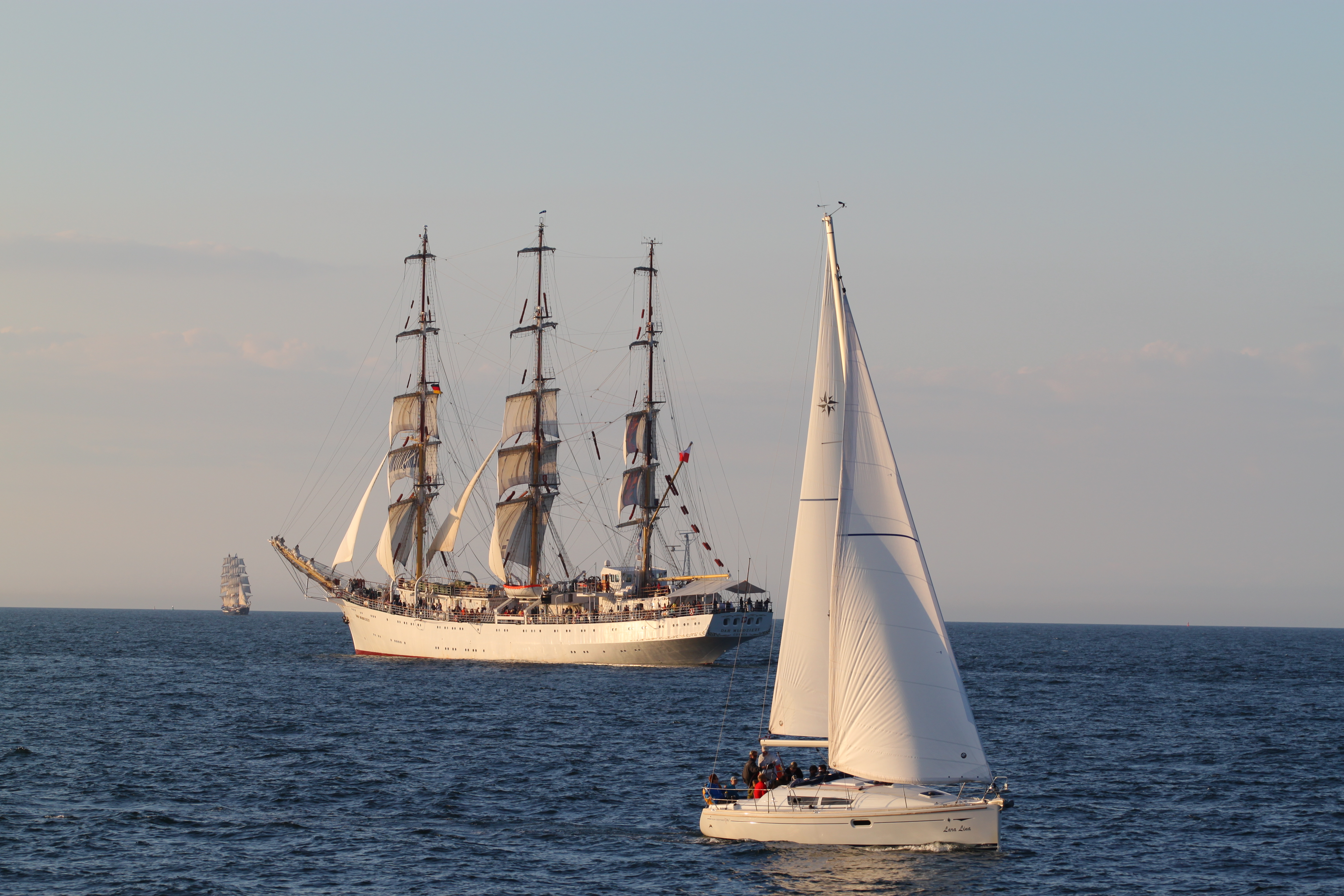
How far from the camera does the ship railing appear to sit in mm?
97062

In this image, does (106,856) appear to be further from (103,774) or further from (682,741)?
(682,741)

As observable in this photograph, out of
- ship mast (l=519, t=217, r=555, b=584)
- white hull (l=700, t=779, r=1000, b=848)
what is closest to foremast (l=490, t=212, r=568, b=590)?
ship mast (l=519, t=217, r=555, b=584)

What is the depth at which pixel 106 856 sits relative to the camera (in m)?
34.3

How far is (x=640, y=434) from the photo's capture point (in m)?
107

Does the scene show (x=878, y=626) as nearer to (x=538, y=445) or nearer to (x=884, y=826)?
(x=884, y=826)

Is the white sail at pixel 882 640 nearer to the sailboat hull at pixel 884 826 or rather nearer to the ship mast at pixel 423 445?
the sailboat hull at pixel 884 826

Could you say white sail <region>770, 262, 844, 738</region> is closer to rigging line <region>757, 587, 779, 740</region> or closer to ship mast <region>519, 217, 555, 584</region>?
rigging line <region>757, 587, 779, 740</region>

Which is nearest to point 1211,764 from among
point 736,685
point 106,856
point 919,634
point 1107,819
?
point 1107,819

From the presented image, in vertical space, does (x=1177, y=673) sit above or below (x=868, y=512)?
below

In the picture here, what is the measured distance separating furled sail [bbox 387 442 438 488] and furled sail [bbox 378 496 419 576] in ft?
6.73

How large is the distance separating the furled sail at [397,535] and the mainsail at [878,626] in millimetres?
83656

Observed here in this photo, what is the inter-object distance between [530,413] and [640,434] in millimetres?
10024

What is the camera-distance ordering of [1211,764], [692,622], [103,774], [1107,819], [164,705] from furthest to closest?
→ [692,622]
[164,705]
[1211,764]
[103,774]
[1107,819]

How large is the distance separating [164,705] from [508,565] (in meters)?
41.7
